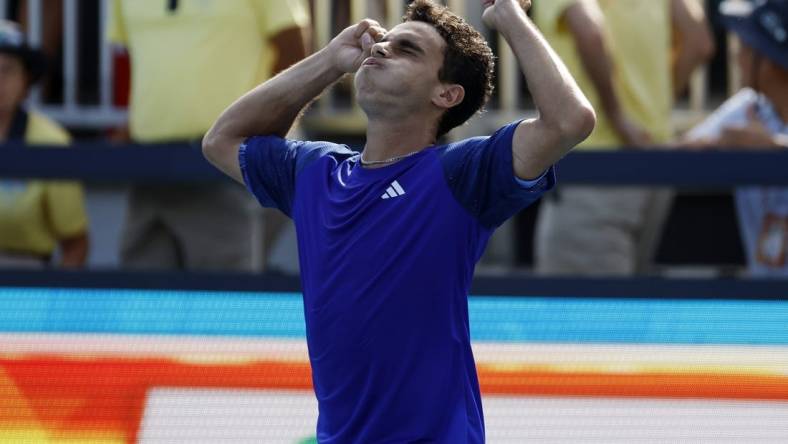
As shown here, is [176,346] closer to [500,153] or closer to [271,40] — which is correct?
[500,153]

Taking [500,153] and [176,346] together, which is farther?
[176,346]

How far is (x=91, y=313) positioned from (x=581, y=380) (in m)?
1.30

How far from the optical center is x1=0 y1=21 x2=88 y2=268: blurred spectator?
604 cm

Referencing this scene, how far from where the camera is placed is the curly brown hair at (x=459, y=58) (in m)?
3.09

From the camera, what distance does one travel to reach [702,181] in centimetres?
510

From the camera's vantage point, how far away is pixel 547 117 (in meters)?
2.80

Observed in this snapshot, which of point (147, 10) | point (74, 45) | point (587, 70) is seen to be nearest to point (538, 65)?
point (587, 70)

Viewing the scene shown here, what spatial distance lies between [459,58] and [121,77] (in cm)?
492

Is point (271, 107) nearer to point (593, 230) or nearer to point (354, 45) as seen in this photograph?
point (354, 45)

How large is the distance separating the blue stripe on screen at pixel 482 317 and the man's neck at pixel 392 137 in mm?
821

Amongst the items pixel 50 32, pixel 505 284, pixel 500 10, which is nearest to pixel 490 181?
pixel 500 10

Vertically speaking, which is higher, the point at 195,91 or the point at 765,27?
the point at 765,27

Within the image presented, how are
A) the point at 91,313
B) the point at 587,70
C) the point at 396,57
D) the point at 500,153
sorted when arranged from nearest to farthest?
the point at 500,153, the point at 396,57, the point at 91,313, the point at 587,70

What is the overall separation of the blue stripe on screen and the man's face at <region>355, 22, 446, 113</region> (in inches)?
35.5
